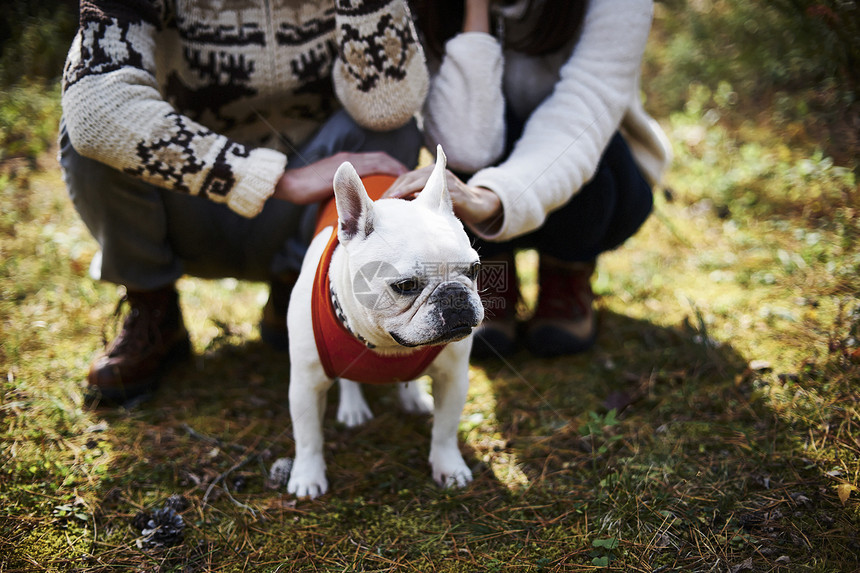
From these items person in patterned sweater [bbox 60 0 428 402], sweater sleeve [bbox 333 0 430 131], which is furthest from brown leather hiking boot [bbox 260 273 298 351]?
sweater sleeve [bbox 333 0 430 131]

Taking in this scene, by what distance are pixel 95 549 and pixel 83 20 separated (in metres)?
1.52

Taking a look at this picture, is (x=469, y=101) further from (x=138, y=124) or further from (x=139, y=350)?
(x=139, y=350)

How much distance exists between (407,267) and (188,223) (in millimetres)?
1244

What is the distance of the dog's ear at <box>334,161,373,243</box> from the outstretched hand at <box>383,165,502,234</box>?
0.23 meters

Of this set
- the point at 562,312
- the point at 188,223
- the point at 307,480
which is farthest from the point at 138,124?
the point at 562,312

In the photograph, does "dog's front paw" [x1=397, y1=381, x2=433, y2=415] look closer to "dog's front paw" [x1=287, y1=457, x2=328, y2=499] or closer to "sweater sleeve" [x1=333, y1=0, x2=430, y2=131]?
"dog's front paw" [x1=287, y1=457, x2=328, y2=499]

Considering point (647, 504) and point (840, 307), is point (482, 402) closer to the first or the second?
point (647, 504)

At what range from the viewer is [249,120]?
227 centimetres

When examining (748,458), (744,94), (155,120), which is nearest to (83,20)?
(155,120)

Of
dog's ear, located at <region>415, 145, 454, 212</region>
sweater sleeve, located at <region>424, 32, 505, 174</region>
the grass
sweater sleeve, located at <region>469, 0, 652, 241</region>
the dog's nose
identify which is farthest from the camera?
sweater sleeve, located at <region>424, 32, 505, 174</region>

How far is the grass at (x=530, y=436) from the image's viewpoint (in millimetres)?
1679

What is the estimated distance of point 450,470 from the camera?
1958mm

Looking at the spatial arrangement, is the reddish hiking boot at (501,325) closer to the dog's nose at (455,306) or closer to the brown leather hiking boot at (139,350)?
the dog's nose at (455,306)

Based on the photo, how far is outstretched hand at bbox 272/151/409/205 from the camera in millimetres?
1929
